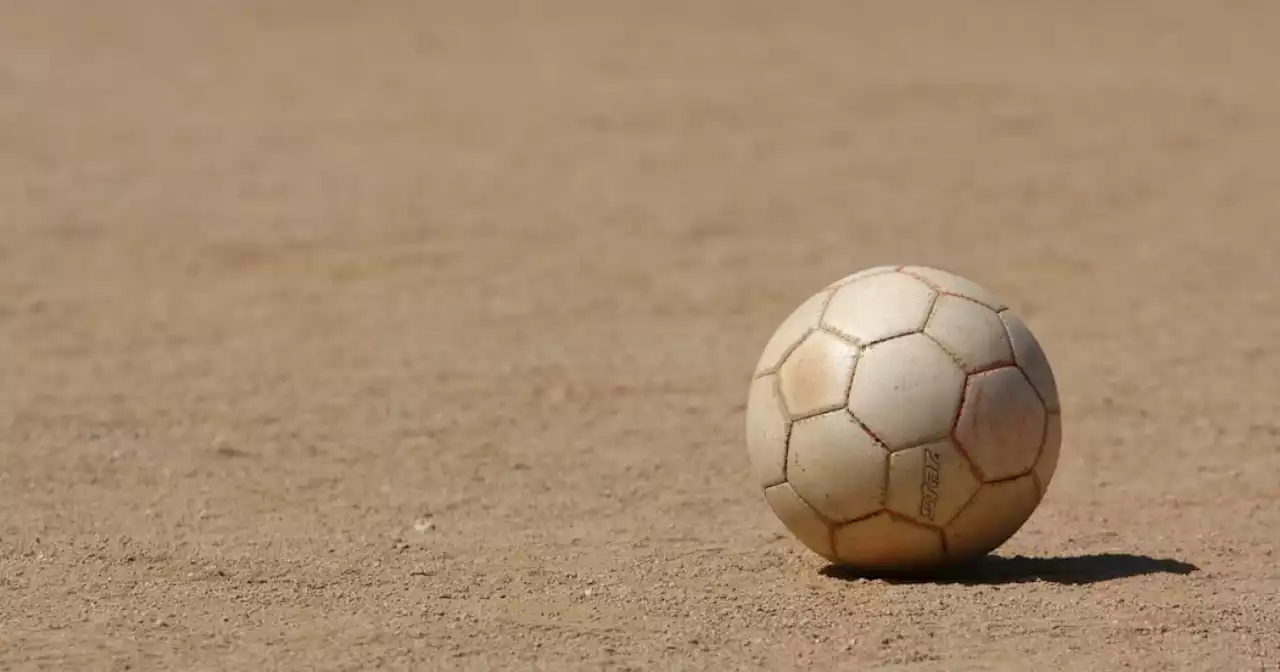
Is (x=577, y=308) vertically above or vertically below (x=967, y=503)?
below

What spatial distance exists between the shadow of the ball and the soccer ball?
7 cm

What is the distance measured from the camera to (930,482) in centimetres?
492

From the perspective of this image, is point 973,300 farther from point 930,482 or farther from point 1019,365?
point 930,482

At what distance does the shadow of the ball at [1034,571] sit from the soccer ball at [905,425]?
69mm

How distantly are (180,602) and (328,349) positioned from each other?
14.0 ft

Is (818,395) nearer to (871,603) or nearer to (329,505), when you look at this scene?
(871,603)

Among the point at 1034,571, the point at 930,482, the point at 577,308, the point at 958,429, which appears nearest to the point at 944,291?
the point at 958,429

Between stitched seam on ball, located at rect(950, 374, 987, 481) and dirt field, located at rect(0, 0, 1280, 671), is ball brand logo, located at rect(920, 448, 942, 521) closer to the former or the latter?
stitched seam on ball, located at rect(950, 374, 987, 481)

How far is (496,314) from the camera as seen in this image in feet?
32.8

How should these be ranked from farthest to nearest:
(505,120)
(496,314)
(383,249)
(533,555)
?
1. (505,120)
2. (383,249)
3. (496,314)
4. (533,555)

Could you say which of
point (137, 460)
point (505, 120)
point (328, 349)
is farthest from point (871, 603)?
point (505, 120)

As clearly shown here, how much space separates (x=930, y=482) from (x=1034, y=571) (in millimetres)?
677

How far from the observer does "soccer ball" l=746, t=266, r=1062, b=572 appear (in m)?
4.92

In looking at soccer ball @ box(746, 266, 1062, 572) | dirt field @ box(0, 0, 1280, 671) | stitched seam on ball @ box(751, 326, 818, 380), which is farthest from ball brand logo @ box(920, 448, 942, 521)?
stitched seam on ball @ box(751, 326, 818, 380)
